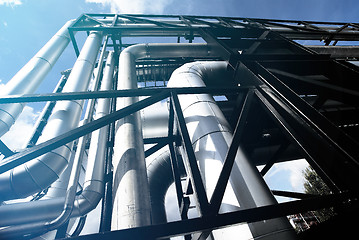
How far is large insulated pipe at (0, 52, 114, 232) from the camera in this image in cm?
236

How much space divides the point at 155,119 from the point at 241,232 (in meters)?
3.47

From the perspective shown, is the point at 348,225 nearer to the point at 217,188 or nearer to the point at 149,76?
the point at 217,188

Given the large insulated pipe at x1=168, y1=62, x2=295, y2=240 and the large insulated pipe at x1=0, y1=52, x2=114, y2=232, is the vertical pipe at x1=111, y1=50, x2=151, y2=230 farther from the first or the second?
the large insulated pipe at x1=0, y1=52, x2=114, y2=232

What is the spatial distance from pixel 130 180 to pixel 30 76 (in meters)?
3.00

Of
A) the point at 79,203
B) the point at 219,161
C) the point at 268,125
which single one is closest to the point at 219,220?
the point at 219,161

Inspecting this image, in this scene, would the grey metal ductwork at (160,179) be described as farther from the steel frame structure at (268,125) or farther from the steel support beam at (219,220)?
the steel support beam at (219,220)

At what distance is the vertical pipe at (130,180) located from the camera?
179 centimetres

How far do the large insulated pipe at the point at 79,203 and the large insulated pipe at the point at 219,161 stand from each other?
183cm

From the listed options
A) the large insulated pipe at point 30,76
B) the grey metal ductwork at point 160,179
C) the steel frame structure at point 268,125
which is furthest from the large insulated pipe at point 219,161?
the large insulated pipe at point 30,76

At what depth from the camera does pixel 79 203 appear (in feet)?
8.92

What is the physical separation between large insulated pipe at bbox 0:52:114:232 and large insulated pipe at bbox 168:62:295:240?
183 centimetres

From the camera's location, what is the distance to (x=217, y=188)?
147cm

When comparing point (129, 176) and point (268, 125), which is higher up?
point (268, 125)

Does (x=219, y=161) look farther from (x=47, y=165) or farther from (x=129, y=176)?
(x=47, y=165)
